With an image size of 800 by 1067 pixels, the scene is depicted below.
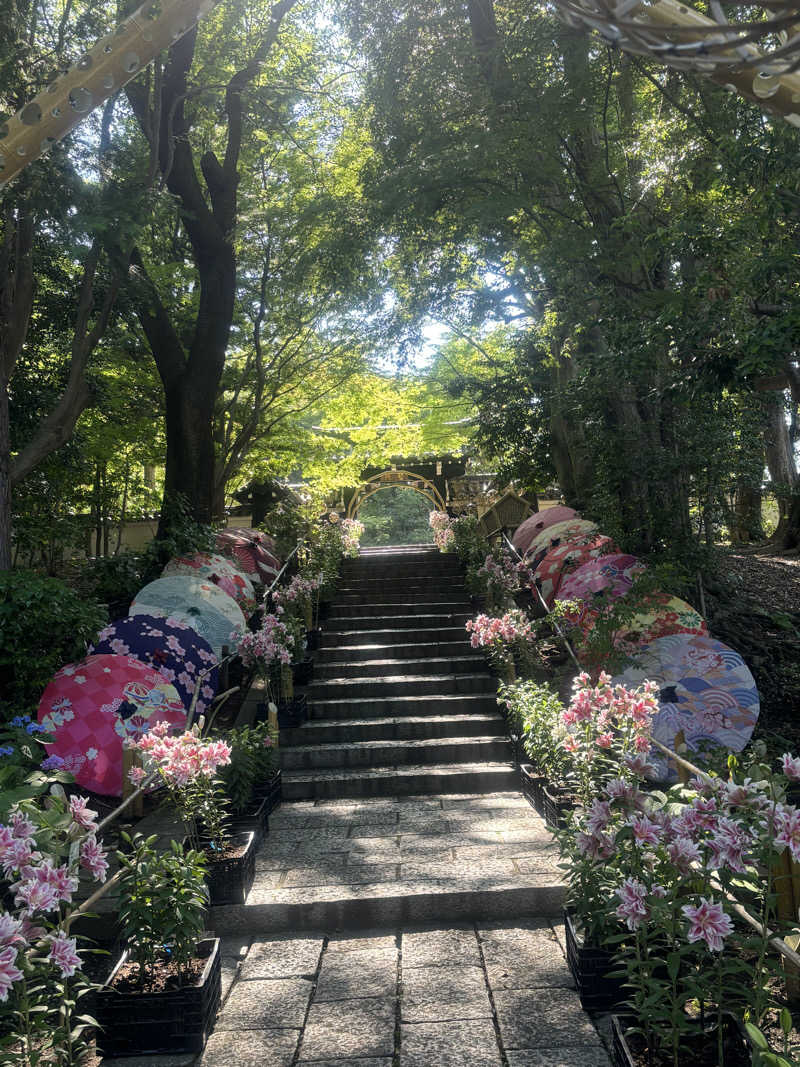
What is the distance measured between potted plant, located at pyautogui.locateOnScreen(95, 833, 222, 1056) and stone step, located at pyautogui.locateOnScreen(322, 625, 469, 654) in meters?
6.78

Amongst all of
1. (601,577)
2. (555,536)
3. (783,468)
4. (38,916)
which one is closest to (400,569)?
(555,536)

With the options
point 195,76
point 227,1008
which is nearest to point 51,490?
point 195,76

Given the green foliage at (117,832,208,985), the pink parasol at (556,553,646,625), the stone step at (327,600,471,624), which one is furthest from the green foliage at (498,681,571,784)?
the stone step at (327,600,471,624)

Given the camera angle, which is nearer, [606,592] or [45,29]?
[606,592]

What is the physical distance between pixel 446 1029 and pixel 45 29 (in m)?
10.2

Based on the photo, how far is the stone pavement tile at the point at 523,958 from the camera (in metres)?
3.96

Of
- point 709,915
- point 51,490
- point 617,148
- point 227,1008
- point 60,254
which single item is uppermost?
point 617,148

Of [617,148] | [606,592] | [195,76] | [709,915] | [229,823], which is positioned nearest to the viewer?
[709,915]

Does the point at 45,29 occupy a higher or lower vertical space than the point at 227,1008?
higher

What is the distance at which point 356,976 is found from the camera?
410 cm

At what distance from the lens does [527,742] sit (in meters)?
6.20

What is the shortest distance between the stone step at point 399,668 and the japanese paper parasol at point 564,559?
1.61 metres

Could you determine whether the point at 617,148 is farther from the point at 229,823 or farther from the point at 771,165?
the point at 229,823

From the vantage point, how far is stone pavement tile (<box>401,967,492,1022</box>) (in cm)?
368
